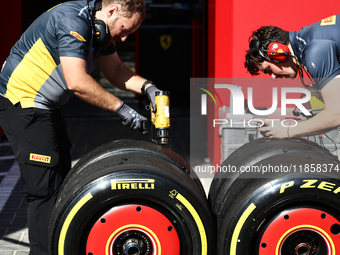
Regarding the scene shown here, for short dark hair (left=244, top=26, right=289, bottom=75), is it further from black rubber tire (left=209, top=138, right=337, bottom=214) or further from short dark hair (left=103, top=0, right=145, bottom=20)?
short dark hair (left=103, top=0, right=145, bottom=20)

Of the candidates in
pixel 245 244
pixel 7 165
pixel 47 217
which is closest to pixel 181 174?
pixel 245 244

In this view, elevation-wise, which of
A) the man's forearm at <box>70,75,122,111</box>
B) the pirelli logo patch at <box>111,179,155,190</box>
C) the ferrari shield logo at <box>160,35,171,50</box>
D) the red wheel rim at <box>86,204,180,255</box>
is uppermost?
the ferrari shield logo at <box>160,35,171,50</box>

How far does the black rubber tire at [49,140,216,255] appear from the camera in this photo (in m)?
2.85

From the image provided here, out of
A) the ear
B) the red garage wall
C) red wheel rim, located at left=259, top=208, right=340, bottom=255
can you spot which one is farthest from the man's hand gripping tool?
the red garage wall

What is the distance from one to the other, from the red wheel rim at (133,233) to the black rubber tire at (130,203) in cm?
4

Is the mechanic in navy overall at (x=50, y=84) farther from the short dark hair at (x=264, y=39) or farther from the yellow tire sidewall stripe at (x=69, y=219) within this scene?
the short dark hair at (x=264, y=39)

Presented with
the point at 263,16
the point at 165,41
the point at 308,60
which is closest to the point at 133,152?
the point at 308,60

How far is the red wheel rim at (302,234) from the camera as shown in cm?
288

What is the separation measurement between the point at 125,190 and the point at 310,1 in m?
3.11

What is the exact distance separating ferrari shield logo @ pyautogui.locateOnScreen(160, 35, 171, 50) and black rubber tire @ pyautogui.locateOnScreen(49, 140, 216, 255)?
23.9ft

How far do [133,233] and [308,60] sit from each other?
150 cm

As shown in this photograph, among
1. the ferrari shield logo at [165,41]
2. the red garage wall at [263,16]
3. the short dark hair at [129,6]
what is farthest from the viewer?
the ferrari shield logo at [165,41]

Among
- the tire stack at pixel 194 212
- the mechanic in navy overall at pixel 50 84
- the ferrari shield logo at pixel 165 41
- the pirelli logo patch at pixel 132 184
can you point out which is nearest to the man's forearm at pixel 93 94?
the mechanic in navy overall at pixel 50 84

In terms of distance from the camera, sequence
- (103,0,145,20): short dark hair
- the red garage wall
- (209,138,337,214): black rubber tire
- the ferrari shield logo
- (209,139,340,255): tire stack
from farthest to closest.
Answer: the ferrari shield logo, the red garage wall, (103,0,145,20): short dark hair, (209,138,337,214): black rubber tire, (209,139,340,255): tire stack
